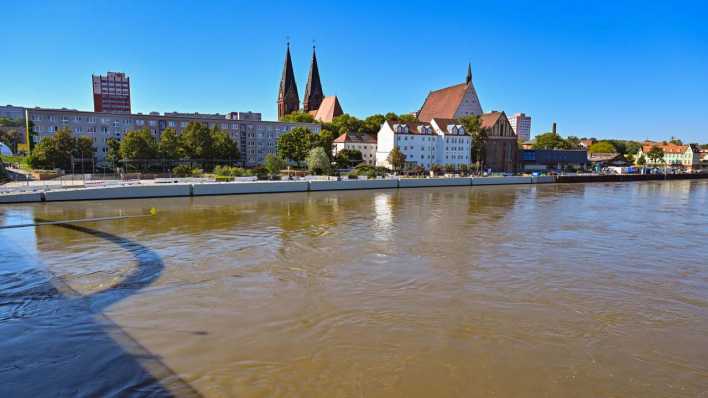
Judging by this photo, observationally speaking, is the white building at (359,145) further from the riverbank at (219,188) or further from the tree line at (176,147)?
the riverbank at (219,188)

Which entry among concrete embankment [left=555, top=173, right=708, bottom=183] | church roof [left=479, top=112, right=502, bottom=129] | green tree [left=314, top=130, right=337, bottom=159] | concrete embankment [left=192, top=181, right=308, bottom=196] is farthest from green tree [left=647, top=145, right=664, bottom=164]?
concrete embankment [left=192, top=181, right=308, bottom=196]

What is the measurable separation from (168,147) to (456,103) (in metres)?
51.5

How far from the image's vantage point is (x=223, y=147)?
A: 58.7 meters

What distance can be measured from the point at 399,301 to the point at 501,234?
1096cm

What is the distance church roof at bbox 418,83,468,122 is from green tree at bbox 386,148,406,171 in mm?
22469

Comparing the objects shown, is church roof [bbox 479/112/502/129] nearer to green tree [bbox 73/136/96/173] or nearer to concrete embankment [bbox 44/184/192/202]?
concrete embankment [bbox 44/184/192/202]

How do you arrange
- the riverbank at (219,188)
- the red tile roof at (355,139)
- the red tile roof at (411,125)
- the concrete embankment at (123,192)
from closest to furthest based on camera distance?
the riverbank at (219,188) < the concrete embankment at (123,192) < the red tile roof at (411,125) < the red tile roof at (355,139)

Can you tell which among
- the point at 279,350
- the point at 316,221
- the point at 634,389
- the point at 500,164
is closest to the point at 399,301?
the point at 279,350

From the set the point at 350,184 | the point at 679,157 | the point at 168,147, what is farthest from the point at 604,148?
the point at 168,147

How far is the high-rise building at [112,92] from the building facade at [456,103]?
11103cm

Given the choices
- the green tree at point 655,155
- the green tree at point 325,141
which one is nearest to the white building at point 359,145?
the green tree at point 325,141

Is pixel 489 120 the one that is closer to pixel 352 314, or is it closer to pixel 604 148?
pixel 604 148

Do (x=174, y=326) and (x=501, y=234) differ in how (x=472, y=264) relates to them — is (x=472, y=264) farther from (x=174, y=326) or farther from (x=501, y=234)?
(x=174, y=326)

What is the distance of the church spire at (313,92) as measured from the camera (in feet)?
314
